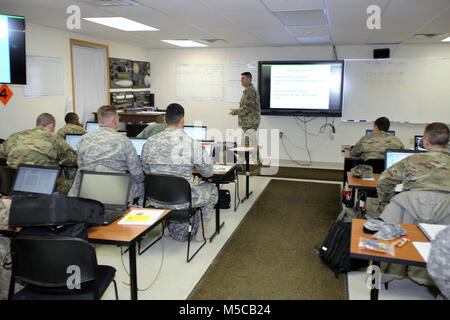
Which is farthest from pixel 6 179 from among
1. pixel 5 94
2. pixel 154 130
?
pixel 5 94

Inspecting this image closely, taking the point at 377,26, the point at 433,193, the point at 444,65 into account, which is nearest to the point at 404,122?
the point at 444,65

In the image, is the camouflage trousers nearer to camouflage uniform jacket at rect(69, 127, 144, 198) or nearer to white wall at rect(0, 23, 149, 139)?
camouflage uniform jacket at rect(69, 127, 144, 198)

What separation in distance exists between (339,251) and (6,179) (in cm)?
311

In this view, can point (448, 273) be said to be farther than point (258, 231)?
No

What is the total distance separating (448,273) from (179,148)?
2.35m

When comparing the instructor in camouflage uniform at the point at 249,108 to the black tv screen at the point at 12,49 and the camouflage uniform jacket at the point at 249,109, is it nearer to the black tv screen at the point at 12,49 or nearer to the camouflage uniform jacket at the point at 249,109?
the camouflage uniform jacket at the point at 249,109

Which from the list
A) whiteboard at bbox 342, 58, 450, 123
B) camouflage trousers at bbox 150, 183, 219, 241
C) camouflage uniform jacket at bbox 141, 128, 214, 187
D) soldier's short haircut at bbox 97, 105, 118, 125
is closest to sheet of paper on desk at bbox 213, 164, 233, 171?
camouflage trousers at bbox 150, 183, 219, 241

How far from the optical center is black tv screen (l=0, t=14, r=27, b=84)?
3.94 m

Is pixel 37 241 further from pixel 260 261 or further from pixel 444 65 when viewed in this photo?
pixel 444 65

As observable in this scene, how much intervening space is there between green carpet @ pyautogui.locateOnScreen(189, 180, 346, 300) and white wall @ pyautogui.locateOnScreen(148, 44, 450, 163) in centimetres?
283

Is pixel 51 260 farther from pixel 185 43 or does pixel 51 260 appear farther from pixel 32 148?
pixel 185 43

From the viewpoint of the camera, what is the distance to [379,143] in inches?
176

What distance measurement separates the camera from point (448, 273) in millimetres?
1636
